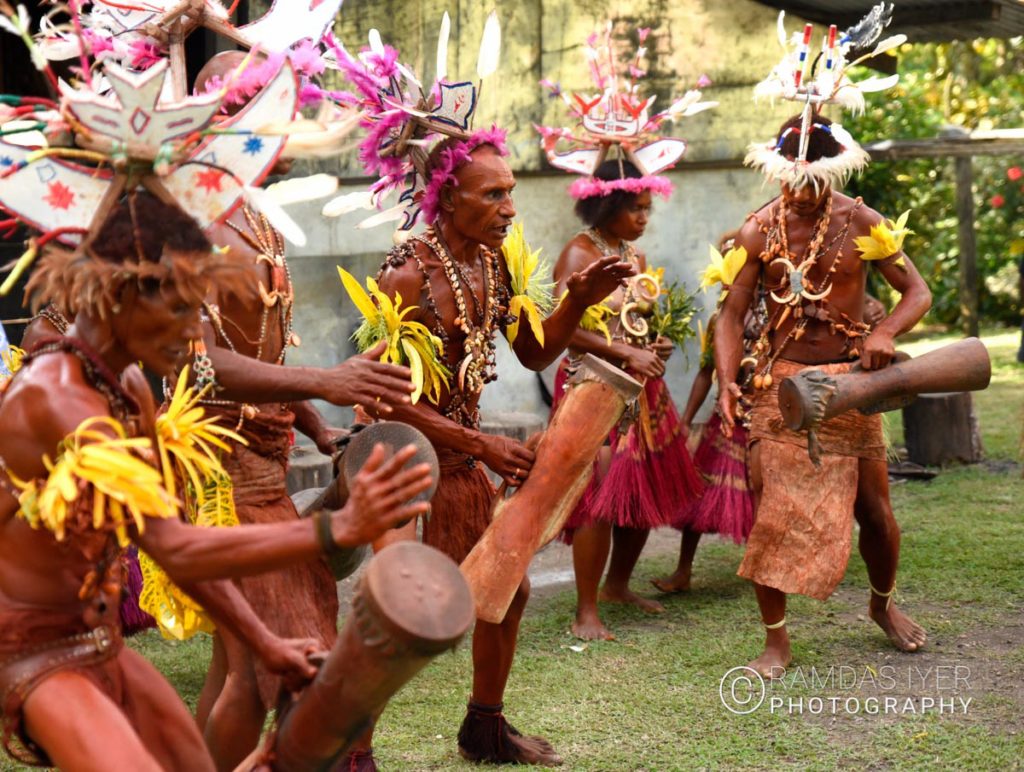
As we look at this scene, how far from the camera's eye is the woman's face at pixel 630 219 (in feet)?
21.7

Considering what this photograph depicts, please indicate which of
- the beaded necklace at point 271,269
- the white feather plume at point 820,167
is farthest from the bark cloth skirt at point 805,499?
the beaded necklace at point 271,269

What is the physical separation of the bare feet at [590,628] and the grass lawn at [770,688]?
8cm

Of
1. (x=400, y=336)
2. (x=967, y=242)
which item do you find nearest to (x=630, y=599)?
(x=400, y=336)

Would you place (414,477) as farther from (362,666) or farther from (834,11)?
(834,11)

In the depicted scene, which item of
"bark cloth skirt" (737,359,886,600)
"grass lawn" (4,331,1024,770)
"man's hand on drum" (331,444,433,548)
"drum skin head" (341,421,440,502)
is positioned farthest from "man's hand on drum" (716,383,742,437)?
"man's hand on drum" (331,444,433,548)

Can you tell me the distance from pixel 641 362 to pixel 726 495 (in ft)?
3.96

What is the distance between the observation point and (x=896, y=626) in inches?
228

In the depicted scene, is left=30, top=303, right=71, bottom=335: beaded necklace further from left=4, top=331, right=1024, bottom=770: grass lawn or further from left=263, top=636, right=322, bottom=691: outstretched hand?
left=263, top=636, right=322, bottom=691: outstretched hand

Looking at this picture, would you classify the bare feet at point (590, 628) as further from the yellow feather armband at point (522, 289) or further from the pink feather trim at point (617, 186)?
the pink feather trim at point (617, 186)

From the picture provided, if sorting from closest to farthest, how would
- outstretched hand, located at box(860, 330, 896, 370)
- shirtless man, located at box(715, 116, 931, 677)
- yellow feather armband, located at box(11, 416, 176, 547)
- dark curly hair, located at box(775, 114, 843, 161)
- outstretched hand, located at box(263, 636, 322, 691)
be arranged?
yellow feather armband, located at box(11, 416, 176, 547) < outstretched hand, located at box(263, 636, 322, 691) < outstretched hand, located at box(860, 330, 896, 370) < shirtless man, located at box(715, 116, 931, 677) < dark curly hair, located at box(775, 114, 843, 161)

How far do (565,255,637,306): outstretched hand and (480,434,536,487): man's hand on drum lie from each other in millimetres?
557

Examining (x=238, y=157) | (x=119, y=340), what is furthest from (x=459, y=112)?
(x=119, y=340)

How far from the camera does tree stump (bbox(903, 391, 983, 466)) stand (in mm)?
9586

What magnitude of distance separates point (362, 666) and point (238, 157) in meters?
1.18
